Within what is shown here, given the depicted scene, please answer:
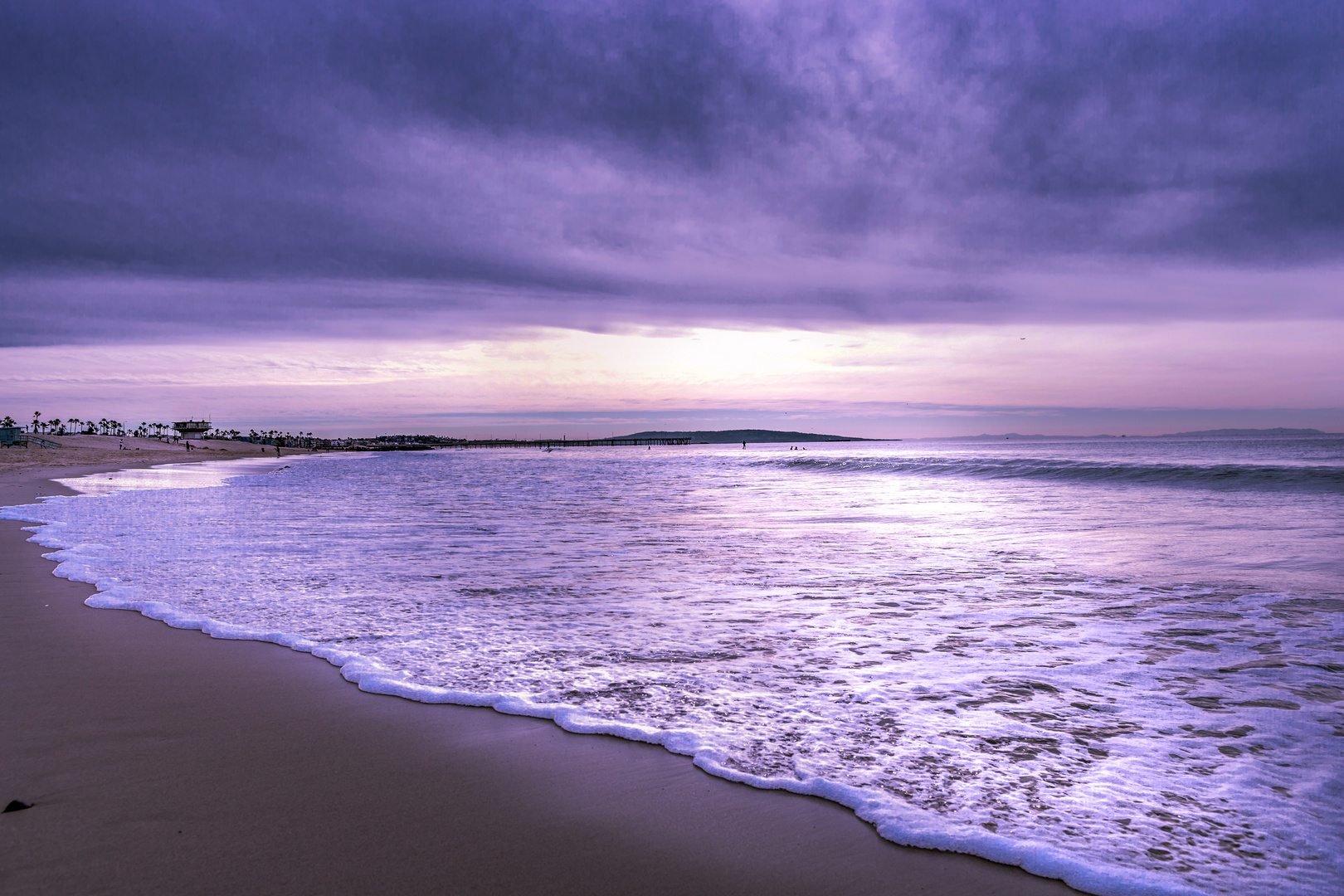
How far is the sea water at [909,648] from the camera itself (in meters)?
3.14

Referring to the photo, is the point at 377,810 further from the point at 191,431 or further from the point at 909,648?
the point at 191,431

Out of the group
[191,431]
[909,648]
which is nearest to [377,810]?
[909,648]

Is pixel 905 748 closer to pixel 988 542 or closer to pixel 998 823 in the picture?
pixel 998 823

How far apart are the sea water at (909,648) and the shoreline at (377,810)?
9.9 inches

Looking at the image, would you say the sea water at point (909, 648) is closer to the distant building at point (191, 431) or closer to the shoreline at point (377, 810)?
the shoreline at point (377, 810)

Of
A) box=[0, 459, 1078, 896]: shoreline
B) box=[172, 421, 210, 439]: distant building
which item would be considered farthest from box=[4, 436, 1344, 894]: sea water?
box=[172, 421, 210, 439]: distant building

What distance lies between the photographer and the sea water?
10.3ft

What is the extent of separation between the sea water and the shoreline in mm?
252

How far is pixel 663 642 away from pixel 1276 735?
4.00 metres

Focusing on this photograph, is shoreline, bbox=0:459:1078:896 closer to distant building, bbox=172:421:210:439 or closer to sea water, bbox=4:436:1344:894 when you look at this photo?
sea water, bbox=4:436:1344:894

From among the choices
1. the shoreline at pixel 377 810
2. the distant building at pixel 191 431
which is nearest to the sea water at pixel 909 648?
the shoreline at pixel 377 810

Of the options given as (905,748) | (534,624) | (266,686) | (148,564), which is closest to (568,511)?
(148,564)

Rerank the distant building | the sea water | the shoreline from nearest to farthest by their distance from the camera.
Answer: the shoreline
the sea water
the distant building

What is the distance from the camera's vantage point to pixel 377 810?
317 centimetres
